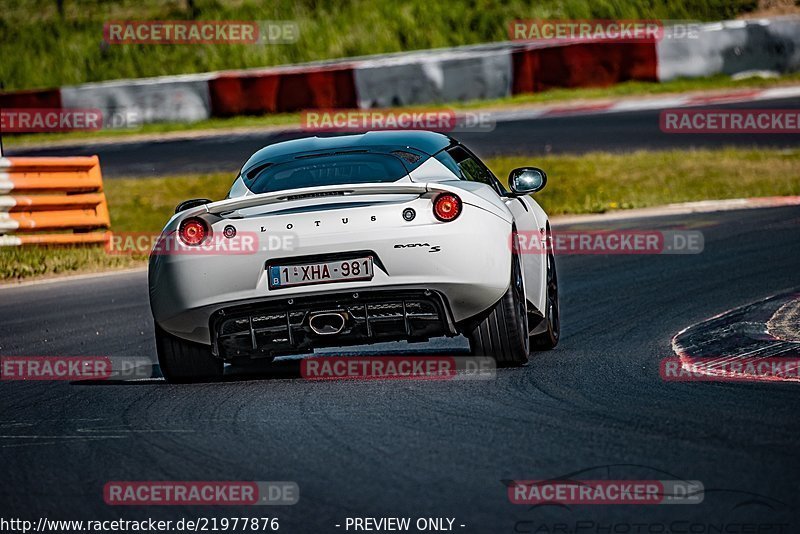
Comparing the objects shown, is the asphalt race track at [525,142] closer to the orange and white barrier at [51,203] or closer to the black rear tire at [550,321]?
the orange and white barrier at [51,203]

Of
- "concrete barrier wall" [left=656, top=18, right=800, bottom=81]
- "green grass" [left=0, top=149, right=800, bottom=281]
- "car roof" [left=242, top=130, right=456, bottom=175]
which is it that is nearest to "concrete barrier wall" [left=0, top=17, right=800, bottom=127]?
"concrete barrier wall" [left=656, top=18, right=800, bottom=81]

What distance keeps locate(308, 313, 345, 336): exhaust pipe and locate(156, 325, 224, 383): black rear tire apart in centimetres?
67

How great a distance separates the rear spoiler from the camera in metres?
6.60

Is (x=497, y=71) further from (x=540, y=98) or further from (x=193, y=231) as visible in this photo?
(x=193, y=231)

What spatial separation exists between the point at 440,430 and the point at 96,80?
106ft

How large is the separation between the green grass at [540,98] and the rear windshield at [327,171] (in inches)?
764

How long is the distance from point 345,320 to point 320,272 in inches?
9.7

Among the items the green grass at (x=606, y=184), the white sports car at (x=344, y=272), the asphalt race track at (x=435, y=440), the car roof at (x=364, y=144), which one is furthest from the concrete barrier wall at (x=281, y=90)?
the white sports car at (x=344, y=272)

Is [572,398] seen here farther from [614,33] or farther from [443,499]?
[614,33]

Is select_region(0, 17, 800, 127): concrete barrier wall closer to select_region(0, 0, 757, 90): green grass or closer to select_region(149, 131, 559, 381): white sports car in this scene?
select_region(0, 0, 757, 90): green grass

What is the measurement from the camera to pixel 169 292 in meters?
6.74

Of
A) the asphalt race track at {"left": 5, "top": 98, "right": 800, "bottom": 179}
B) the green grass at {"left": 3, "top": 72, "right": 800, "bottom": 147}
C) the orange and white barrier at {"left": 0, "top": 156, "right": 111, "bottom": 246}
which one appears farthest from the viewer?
the green grass at {"left": 3, "top": 72, "right": 800, "bottom": 147}

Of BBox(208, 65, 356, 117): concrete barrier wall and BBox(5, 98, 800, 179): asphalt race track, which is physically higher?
BBox(208, 65, 356, 117): concrete barrier wall

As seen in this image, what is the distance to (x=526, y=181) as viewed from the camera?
7672 millimetres
